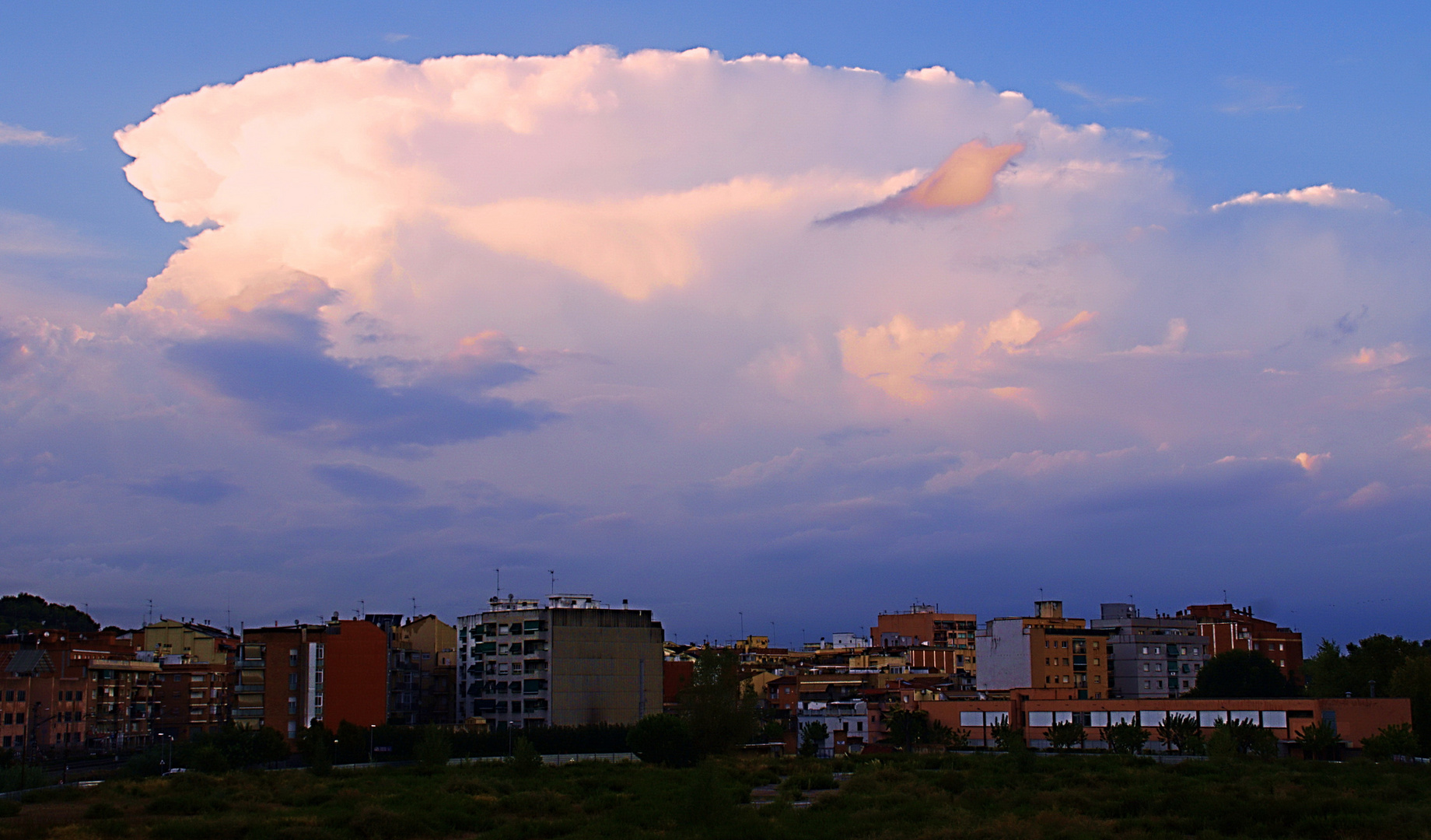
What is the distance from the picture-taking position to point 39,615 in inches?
5842

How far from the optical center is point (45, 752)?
8675 cm

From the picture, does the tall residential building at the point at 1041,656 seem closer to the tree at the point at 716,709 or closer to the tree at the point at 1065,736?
the tree at the point at 1065,736

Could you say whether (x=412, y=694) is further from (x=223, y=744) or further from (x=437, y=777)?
(x=437, y=777)

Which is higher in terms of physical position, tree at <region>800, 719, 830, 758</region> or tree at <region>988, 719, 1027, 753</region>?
tree at <region>988, 719, 1027, 753</region>

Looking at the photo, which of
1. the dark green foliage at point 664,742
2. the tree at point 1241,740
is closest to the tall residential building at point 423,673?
the dark green foliage at point 664,742

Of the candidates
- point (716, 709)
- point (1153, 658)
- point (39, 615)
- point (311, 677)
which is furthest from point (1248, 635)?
point (39, 615)

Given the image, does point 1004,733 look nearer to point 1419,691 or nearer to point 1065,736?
point 1065,736

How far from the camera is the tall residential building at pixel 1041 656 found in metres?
116

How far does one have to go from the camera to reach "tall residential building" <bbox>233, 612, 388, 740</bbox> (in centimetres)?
9294

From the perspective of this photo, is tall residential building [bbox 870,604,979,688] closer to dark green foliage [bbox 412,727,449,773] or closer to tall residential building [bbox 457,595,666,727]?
tall residential building [bbox 457,595,666,727]

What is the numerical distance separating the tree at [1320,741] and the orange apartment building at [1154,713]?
858 mm

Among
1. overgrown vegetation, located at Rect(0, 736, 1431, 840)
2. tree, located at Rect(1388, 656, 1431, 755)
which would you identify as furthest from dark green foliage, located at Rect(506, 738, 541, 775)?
tree, located at Rect(1388, 656, 1431, 755)

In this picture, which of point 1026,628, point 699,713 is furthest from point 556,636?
point 1026,628

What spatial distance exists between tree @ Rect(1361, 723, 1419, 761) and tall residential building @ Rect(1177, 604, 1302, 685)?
58789mm
